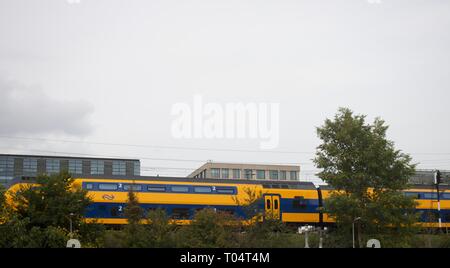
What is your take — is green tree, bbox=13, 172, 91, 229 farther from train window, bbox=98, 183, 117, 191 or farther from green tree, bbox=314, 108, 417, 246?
green tree, bbox=314, 108, 417, 246

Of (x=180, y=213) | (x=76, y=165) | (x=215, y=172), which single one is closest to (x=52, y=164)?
(x=76, y=165)

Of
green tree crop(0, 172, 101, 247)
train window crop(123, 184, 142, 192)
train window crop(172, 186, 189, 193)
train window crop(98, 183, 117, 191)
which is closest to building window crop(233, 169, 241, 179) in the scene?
train window crop(172, 186, 189, 193)

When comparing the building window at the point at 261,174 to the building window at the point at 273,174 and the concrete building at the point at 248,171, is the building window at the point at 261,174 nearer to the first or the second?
the concrete building at the point at 248,171

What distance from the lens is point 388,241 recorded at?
44.4 metres

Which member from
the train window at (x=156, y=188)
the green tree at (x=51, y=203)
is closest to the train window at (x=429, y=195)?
the train window at (x=156, y=188)

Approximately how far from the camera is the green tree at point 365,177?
44.6 m

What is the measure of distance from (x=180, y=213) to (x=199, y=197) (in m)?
2.27

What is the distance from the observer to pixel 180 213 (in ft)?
161

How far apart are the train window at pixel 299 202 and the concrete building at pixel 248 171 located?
82.2m

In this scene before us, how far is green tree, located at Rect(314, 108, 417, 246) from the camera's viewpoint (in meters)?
44.6
